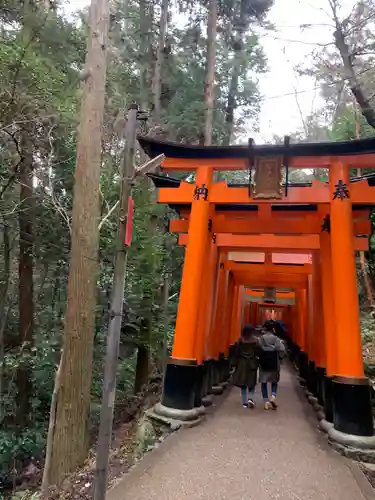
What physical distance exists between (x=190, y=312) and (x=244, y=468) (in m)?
2.57

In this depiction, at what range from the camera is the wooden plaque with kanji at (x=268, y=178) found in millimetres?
6613

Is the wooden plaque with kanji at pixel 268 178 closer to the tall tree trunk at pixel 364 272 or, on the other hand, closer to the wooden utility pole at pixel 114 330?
the wooden utility pole at pixel 114 330

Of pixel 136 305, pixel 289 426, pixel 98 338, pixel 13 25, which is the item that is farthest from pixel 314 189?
pixel 13 25

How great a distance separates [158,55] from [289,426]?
10.9 m

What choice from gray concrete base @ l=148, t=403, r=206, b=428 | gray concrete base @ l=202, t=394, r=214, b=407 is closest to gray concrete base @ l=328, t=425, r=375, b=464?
gray concrete base @ l=148, t=403, r=206, b=428

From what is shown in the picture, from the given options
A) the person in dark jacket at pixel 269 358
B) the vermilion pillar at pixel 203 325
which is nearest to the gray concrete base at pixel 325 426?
the person in dark jacket at pixel 269 358

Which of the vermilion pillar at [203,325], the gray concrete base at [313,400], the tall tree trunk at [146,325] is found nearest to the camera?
the vermilion pillar at [203,325]

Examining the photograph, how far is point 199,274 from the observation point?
6711mm

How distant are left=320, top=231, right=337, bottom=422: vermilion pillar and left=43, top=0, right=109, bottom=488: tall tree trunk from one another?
365cm

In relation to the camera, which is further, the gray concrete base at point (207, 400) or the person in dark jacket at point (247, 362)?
the gray concrete base at point (207, 400)

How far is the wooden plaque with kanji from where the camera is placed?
6613 mm

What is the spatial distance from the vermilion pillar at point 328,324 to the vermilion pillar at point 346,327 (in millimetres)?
645

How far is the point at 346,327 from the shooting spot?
5.64m

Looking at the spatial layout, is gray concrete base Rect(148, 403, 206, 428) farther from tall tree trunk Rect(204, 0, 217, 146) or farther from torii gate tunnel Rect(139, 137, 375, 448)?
tall tree trunk Rect(204, 0, 217, 146)
